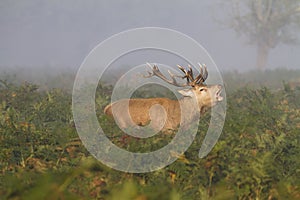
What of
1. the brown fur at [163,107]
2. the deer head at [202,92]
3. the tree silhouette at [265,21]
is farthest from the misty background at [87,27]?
the deer head at [202,92]

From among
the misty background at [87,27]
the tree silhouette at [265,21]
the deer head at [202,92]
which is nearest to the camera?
the deer head at [202,92]

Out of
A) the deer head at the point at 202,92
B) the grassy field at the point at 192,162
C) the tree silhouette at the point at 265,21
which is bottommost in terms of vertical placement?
the grassy field at the point at 192,162

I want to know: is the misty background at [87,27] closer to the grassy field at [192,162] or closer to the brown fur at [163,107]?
the brown fur at [163,107]

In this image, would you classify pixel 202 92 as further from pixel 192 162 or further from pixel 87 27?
pixel 87 27

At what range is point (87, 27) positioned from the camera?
115 metres

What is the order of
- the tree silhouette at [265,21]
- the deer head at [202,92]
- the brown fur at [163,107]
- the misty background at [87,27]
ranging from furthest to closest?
the misty background at [87,27] < the tree silhouette at [265,21] < the deer head at [202,92] < the brown fur at [163,107]

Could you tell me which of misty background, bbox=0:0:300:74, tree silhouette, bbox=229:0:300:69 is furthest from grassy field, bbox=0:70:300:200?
misty background, bbox=0:0:300:74

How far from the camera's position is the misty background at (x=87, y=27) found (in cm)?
7769

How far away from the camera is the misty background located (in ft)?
255

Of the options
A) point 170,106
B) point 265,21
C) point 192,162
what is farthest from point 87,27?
point 192,162

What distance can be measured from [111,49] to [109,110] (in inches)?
50.1

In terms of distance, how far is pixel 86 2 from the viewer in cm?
11606

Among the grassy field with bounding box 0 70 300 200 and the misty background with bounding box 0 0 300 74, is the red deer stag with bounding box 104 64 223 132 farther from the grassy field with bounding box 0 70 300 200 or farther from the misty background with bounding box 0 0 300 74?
the misty background with bounding box 0 0 300 74

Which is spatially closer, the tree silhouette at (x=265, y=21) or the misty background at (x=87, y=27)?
the tree silhouette at (x=265, y=21)
